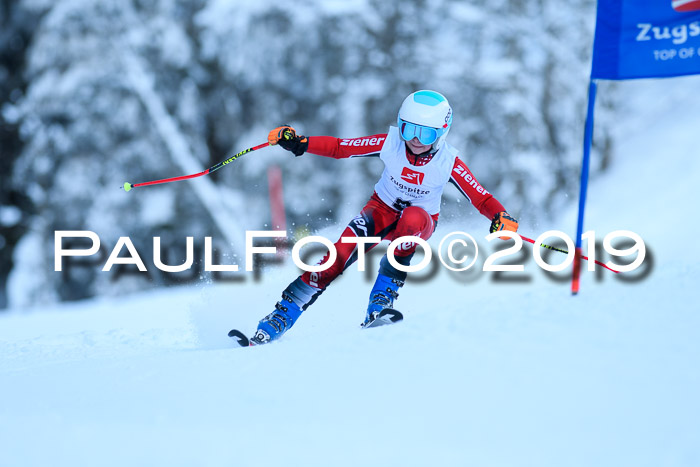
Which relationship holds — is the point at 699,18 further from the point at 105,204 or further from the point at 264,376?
the point at 105,204

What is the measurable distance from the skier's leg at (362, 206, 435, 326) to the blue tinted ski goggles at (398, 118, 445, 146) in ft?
1.52

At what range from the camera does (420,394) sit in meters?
2.96

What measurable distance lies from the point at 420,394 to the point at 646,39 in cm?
237

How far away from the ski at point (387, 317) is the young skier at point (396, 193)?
0.18 metres

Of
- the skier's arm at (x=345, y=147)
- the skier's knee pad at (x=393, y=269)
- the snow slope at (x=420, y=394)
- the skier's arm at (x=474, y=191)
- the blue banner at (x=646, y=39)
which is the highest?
the blue banner at (x=646, y=39)

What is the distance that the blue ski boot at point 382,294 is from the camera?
4.59m

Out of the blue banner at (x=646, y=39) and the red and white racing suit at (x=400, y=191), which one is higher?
the blue banner at (x=646, y=39)

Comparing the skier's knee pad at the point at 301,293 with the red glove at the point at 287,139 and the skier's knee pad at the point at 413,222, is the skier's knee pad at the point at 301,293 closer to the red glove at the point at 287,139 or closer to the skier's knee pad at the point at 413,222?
the skier's knee pad at the point at 413,222

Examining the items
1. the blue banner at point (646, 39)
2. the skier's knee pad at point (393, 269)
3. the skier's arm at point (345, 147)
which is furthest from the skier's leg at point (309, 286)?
the blue banner at point (646, 39)

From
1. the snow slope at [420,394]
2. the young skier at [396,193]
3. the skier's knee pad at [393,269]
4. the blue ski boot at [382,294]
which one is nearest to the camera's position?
the snow slope at [420,394]

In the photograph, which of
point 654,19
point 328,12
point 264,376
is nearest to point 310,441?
point 264,376

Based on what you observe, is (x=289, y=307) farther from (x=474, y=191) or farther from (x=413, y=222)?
(x=474, y=191)

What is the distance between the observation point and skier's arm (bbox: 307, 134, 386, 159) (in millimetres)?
4551

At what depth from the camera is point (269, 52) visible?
544 inches
